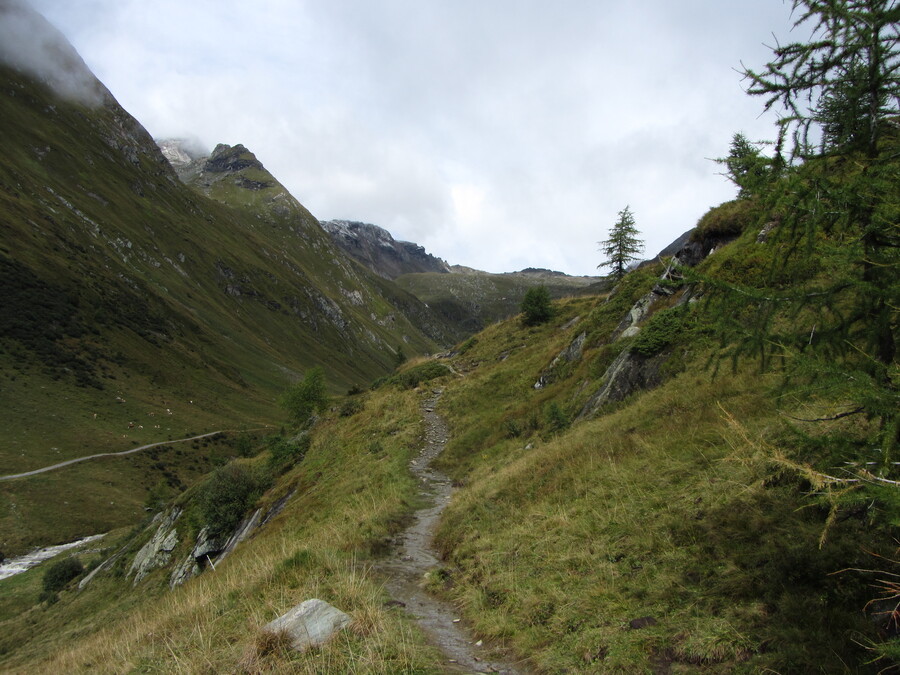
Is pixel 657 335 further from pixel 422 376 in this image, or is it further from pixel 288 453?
pixel 288 453

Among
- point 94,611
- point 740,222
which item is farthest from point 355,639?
point 94,611

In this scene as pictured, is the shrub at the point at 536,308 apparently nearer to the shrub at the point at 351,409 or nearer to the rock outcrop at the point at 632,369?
the shrub at the point at 351,409

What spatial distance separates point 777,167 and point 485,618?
24.0ft

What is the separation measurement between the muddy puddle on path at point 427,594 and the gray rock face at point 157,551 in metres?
26.2

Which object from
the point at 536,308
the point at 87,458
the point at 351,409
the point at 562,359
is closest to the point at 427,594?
the point at 562,359

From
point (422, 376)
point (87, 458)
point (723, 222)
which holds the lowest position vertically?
point (87, 458)

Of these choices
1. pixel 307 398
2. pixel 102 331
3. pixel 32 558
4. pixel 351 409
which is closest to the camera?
pixel 351 409

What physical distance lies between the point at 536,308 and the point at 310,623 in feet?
137

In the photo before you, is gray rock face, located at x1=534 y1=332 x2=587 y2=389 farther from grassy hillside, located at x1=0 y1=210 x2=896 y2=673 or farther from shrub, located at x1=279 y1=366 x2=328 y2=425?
shrub, located at x1=279 y1=366 x2=328 y2=425

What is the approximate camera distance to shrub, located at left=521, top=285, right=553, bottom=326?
45688mm

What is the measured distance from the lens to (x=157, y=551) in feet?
114

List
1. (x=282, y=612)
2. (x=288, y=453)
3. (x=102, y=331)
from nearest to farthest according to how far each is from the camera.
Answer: (x=282, y=612) → (x=288, y=453) → (x=102, y=331)

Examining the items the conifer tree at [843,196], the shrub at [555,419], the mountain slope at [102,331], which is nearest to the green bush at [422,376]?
the shrub at [555,419]

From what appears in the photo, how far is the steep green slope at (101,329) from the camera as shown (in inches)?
3071
